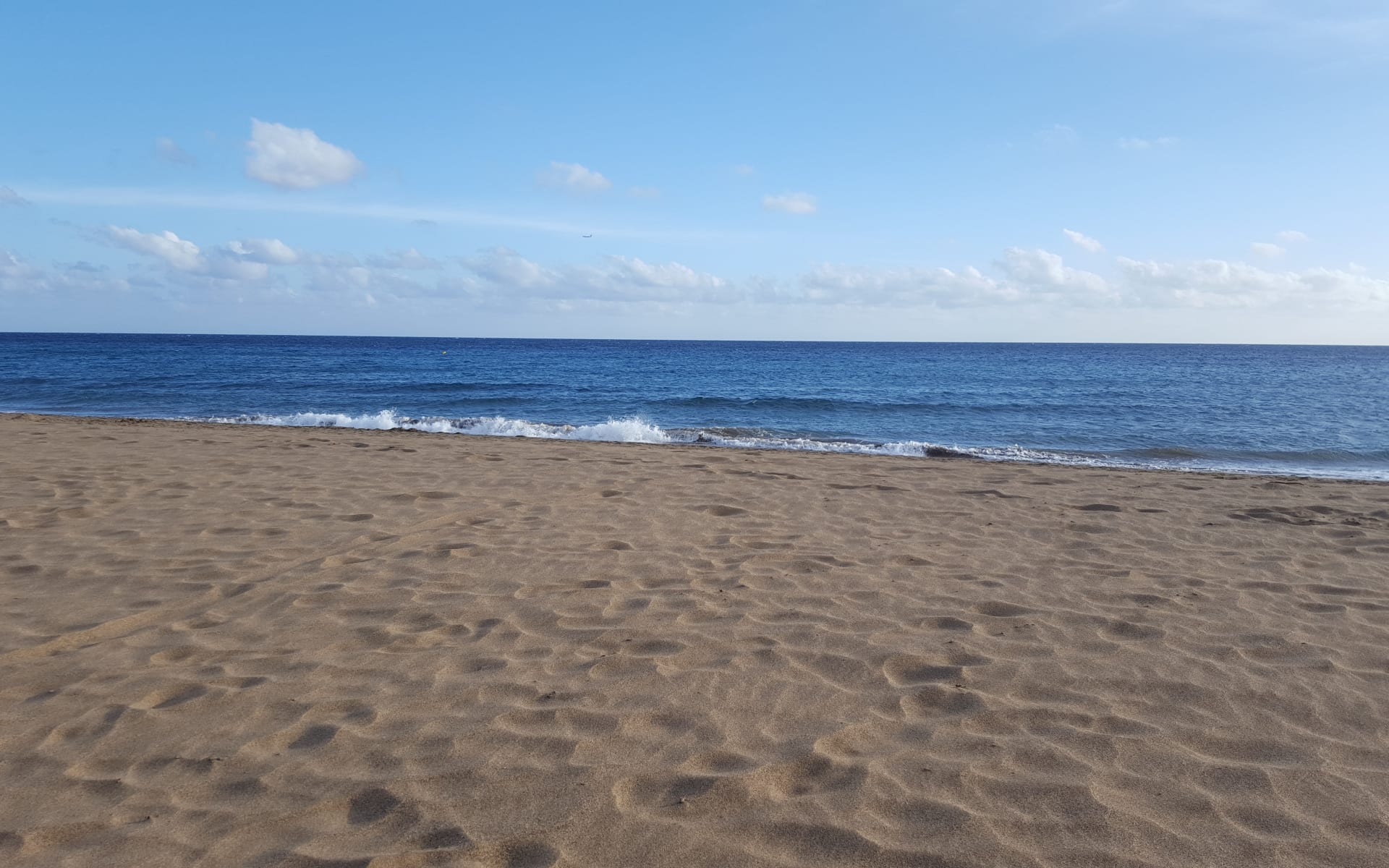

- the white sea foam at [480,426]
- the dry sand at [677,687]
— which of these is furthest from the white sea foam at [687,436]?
the dry sand at [677,687]

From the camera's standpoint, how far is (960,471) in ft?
33.9

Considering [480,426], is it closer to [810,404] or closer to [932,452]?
[932,452]

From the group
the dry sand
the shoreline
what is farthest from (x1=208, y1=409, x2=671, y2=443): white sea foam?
the dry sand

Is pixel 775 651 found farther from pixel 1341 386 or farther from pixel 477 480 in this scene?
pixel 1341 386

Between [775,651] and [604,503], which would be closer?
[775,651]

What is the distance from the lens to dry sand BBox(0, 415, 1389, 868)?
2500mm

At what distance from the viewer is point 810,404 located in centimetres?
2583

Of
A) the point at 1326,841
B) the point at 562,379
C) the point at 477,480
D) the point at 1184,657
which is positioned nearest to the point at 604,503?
the point at 477,480

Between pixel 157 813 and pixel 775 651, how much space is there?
2.52 m

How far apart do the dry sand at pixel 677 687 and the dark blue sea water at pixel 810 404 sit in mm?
9301

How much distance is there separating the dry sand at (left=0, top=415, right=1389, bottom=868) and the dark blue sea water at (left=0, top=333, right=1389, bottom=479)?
930 cm

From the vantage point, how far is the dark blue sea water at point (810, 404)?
16.9 meters

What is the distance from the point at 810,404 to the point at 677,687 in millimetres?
22752

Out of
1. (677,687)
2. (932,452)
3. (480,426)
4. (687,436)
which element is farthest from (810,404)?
(677,687)
